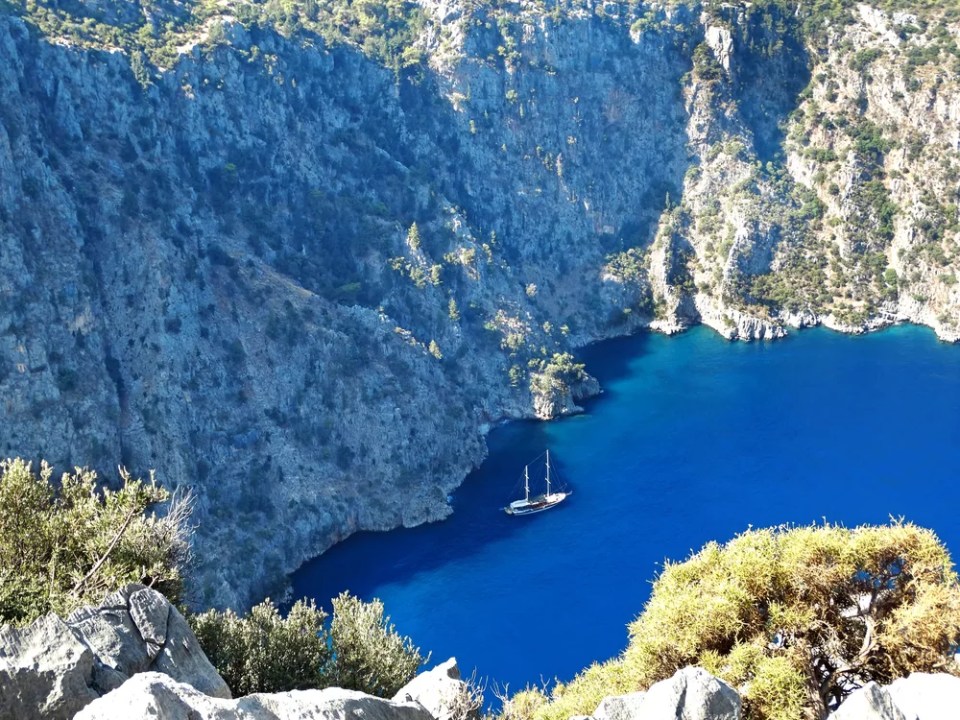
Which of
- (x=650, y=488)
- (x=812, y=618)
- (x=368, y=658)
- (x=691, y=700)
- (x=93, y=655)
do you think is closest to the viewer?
(x=93, y=655)

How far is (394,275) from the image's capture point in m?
89.5

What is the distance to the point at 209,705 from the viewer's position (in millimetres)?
14141

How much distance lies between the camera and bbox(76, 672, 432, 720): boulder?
13375mm

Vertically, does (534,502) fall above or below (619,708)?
below

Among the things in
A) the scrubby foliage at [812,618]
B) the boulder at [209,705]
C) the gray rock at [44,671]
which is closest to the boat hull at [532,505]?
the scrubby foliage at [812,618]

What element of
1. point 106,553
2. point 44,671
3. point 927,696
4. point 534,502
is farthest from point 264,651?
point 534,502

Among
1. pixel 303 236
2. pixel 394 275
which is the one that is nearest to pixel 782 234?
pixel 394 275

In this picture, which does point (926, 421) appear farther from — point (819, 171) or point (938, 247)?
point (819, 171)

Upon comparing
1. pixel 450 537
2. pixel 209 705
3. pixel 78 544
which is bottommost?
pixel 450 537

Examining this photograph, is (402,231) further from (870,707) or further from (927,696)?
(870,707)

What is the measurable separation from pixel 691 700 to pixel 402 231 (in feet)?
259

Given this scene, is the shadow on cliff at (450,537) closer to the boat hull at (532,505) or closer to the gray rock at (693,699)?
the boat hull at (532,505)

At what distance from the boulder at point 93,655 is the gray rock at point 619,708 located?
24.9 feet

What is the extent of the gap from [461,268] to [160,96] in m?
33.3
